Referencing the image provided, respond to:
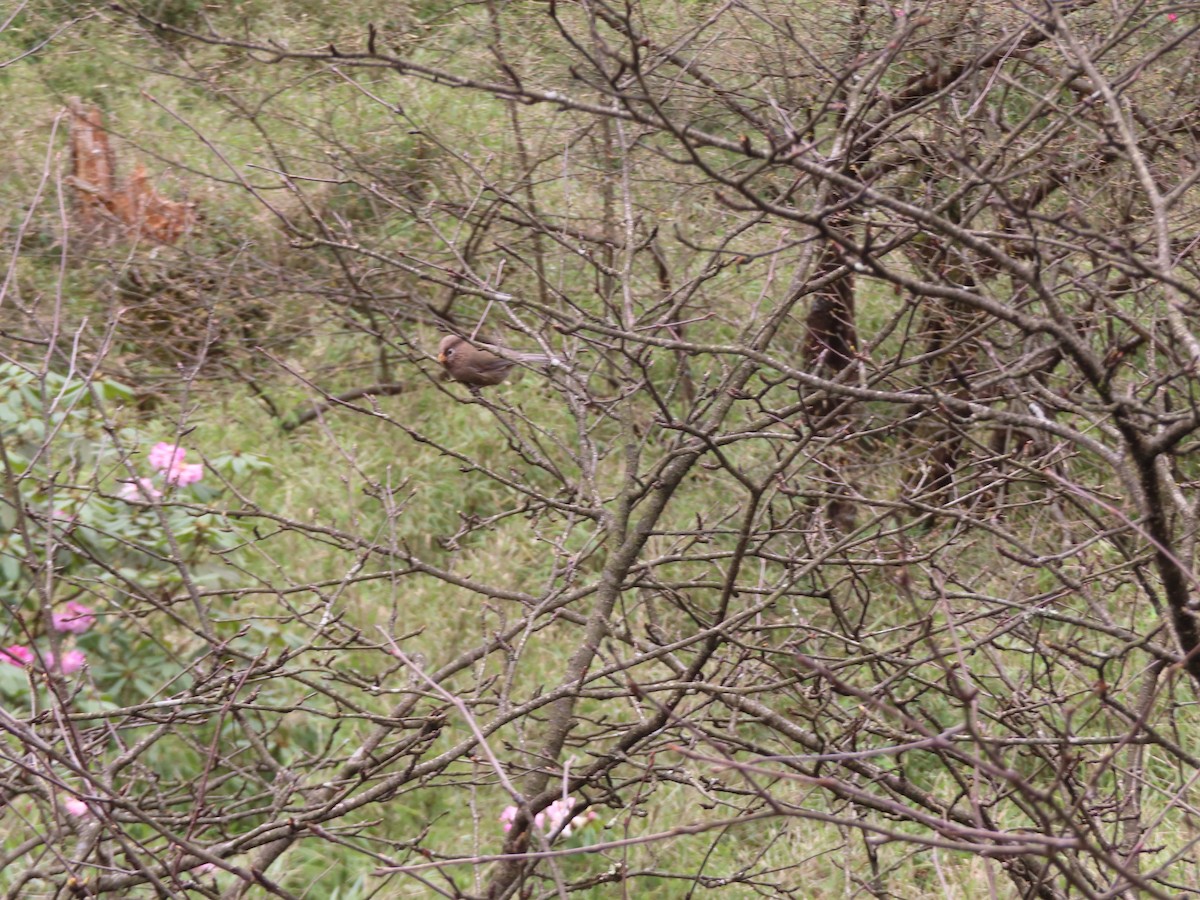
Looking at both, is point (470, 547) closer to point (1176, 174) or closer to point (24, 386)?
point (24, 386)

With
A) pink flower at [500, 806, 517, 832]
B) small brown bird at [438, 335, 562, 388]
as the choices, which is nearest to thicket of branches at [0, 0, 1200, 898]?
pink flower at [500, 806, 517, 832]

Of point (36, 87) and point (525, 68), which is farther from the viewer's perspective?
point (36, 87)

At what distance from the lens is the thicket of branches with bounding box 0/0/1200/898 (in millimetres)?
1738

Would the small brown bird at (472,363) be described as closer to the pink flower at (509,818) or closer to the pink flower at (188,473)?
the pink flower at (188,473)

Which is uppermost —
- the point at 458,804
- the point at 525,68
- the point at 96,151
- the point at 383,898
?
the point at 525,68

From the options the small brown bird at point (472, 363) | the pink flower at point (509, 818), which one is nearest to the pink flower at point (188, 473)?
the small brown bird at point (472, 363)

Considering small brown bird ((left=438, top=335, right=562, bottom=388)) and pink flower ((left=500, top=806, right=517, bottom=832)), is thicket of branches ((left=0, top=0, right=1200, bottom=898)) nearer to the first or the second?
pink flower ((left=500, top=806, right=517, bottom=832))

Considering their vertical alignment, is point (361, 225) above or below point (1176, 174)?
below

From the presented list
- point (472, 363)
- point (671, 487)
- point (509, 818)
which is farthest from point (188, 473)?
point (671, 487)

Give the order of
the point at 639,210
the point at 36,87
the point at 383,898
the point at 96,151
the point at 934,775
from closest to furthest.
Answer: the point at 383,898 < the point at 934,775 < the point at 639,210 < the point at 96,151 < the point at 36,87

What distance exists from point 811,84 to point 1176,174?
1.36 m

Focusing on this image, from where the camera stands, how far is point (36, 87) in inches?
352

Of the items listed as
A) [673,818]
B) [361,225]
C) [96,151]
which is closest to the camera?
[673,818]

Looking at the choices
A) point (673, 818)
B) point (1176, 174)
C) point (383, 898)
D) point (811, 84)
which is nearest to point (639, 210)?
point (811, 84)
